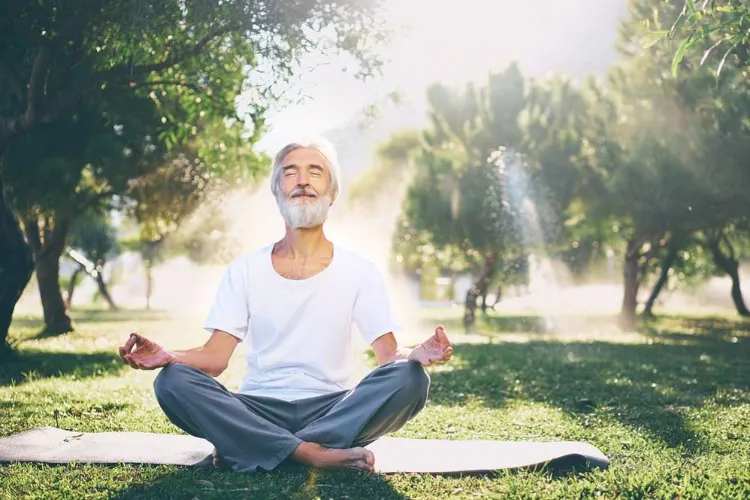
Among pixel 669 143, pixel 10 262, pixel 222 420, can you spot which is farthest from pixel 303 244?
pixel 669 143

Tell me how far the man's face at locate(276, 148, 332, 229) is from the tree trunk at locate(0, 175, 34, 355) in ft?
27.2

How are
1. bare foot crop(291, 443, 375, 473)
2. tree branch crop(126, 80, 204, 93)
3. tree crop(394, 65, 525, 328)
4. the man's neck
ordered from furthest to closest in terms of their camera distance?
tree crop(394, 65, 525, 328), tree branch crop(126, 80, 204, 93), the man's neck, bare foot crop(291, 443, 375, 473)

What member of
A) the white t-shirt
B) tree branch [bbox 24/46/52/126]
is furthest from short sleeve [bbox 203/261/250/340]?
tree branch [bbox 24/46/52/126]

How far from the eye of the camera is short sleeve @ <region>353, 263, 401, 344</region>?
5273mm

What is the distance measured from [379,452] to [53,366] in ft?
27.5

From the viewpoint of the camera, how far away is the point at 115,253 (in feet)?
207

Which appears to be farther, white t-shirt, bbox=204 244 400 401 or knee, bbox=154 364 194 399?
white t-shirt, bbox=204 244 400 401

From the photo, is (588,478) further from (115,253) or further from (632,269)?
(115,253)

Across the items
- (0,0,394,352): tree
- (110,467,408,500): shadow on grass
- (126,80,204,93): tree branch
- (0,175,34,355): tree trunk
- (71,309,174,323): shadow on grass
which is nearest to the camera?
(110,467,408,500): shadow on grass

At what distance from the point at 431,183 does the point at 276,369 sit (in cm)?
2459

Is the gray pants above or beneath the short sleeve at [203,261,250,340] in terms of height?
beneath

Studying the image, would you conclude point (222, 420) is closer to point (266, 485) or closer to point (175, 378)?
point (175, 378)

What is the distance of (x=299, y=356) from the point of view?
5250 mm

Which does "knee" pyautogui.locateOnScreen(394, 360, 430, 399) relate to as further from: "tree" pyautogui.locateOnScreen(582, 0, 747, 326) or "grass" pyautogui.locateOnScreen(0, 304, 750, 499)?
"tree" pyautogui.locateOnScreen(582, 0, 747, 326)
